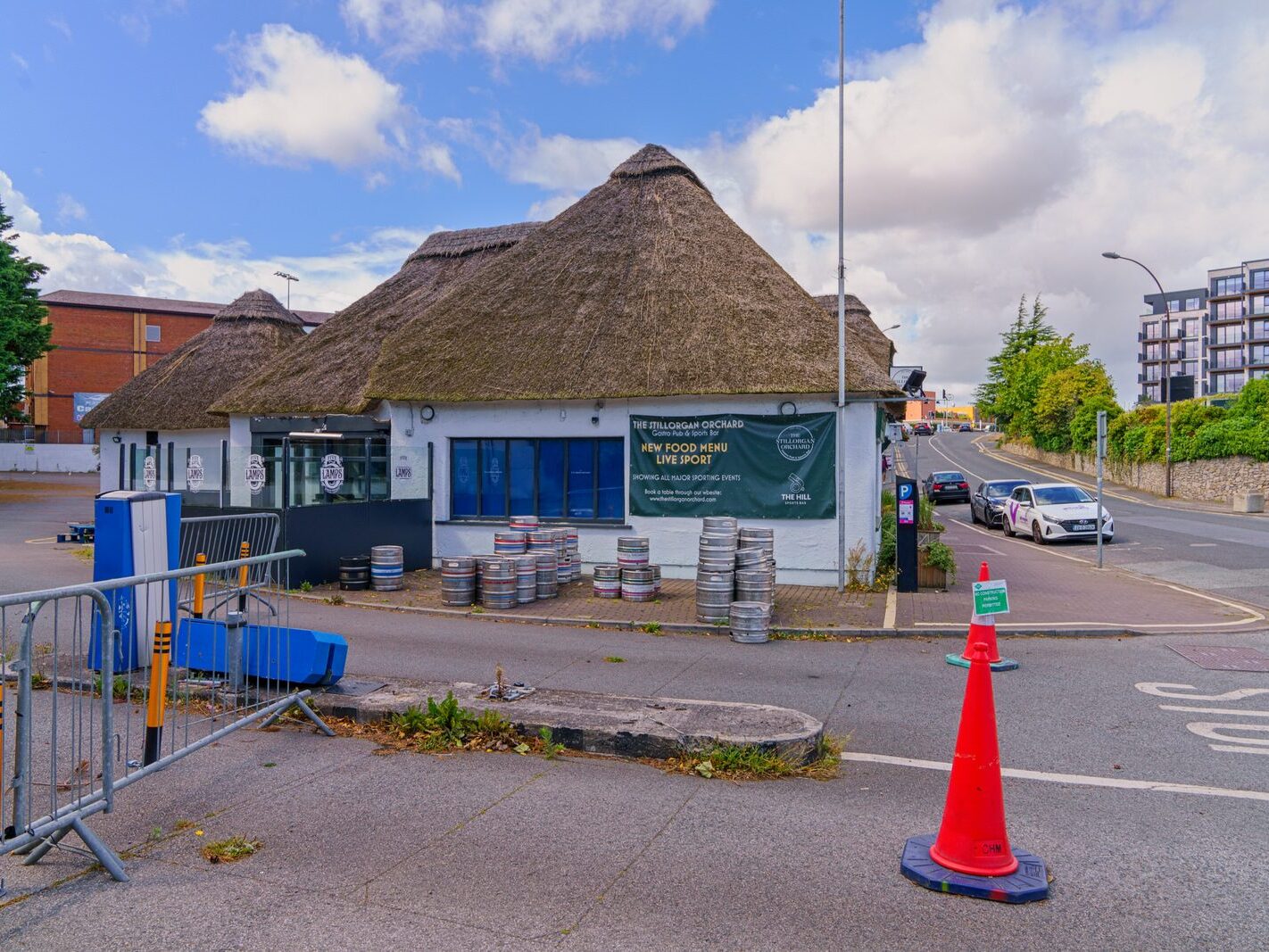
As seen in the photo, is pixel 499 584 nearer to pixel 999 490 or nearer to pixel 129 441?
pixel 999 490

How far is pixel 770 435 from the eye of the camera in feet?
49.4

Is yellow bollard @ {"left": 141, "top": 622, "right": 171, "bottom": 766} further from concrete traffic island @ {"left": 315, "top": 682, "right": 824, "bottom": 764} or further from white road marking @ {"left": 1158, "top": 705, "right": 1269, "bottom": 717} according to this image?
white road marking @ {"left": 1158, "top": 705, "right": 1269, "bottom": 717}

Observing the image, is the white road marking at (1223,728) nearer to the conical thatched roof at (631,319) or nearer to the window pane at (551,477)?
the conical thatched roof at (631,319)

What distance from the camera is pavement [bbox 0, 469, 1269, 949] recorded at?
3.84m

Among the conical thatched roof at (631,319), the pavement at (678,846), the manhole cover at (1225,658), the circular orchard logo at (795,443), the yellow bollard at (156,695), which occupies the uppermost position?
the conical thatched roof at (631,319)

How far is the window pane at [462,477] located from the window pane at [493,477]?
188 millimetres

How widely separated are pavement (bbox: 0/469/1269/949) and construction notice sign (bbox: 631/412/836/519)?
7271 millimetres

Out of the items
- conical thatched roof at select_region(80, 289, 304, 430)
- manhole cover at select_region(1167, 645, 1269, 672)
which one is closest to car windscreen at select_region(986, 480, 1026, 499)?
manhole cover at select_region(1167, 645, 1269, 672)

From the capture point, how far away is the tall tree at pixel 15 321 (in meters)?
39.8

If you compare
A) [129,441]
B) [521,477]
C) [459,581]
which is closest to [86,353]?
[129,441]

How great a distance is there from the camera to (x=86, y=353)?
226 feet

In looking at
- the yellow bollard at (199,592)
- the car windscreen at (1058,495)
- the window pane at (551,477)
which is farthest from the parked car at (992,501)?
the yellow bollard at (199,592)

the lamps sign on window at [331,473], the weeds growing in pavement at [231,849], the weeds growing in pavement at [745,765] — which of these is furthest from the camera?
the lamps sign on window at [331,473]

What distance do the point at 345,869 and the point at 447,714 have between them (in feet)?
7.03
